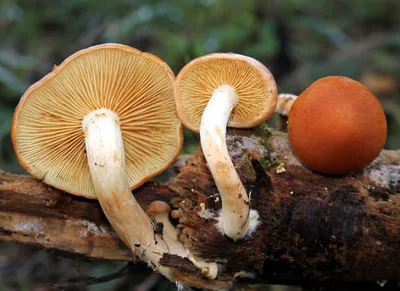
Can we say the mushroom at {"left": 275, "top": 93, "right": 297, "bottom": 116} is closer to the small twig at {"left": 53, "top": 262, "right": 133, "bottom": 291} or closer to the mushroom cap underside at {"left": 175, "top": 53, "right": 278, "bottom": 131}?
the mushroom cap underside at {"left": 175, "top": 53, "right": 278, "bottom": 131}

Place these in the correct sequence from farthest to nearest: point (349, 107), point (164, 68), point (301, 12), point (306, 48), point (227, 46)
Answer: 1. point (301, 12)
2. point (306, 48)
3. point (227, 46)
4. point (164, 68)
5. point (349, 107)

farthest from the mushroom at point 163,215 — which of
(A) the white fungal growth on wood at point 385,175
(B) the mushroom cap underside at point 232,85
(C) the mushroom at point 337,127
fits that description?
(A) the white fungal growth on wood at point 385,175

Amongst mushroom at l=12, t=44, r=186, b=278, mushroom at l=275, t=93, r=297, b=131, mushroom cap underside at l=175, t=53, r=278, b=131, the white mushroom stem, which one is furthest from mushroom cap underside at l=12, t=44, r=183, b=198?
mushroom at l=275, t=93, r=297, b=131

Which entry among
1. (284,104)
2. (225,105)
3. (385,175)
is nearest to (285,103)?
(284,104)

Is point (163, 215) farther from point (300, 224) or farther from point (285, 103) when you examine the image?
point (285, 103)

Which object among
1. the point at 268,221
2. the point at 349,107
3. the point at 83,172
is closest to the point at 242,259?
the point at 268,221

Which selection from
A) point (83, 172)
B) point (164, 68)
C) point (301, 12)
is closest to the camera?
point (164, 68)

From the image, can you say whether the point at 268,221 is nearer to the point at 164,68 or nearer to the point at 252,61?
the point at 252,61
